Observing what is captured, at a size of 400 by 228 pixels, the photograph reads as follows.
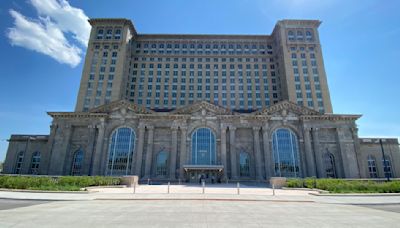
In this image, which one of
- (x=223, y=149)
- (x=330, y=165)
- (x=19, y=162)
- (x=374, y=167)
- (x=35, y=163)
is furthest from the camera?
(x=19, y=162)

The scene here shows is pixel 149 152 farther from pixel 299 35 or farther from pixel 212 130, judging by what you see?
pixel 299 35

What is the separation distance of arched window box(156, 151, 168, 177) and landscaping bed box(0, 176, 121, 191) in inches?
580

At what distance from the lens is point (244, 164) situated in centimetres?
4191

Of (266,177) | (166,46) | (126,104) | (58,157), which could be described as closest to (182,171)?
(266,177)

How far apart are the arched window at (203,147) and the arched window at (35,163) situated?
36357mm

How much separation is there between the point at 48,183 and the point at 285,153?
3988 cm

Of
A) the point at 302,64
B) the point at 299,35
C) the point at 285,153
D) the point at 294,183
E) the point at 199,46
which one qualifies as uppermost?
the point at 299,35

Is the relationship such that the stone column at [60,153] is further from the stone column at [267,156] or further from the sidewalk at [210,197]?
the stone column at [267,156]

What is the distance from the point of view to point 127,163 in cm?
4194

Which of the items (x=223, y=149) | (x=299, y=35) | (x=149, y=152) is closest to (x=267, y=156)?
(x=223, y=149)

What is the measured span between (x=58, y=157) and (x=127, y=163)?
1440 centimetres

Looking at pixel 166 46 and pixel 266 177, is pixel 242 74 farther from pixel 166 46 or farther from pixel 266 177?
pixel 266 177

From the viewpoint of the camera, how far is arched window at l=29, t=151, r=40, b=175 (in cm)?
4647

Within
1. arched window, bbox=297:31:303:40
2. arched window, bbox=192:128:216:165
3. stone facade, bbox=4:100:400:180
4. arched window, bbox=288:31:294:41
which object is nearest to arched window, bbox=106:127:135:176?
stone facade, bbox=4:100:400:180
